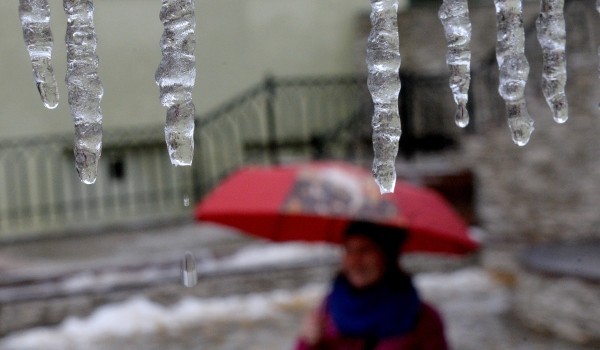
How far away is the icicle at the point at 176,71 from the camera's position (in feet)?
3.63

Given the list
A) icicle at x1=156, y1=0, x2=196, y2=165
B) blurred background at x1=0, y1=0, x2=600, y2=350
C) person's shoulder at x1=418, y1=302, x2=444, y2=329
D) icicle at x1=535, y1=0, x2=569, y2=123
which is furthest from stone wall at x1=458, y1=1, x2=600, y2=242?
icicle at x1=156, y1=0, x2=196, y2=165

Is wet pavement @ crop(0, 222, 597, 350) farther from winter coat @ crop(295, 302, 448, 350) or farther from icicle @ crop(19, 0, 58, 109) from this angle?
icicle @ crop(19, 0, 58, 109)

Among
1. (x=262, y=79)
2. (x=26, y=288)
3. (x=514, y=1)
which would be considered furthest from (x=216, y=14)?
(x=514, y=1)

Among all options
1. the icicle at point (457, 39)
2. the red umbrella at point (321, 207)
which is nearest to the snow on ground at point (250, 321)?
the red umbrella at point (321, 207)

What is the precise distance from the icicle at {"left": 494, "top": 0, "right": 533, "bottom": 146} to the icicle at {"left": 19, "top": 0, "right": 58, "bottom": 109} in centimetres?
73

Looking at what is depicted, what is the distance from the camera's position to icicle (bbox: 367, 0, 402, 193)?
3.73 ft

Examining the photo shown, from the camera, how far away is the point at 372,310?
2635 millimetres

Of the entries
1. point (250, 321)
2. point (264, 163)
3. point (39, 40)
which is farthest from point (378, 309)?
point (264, 163)

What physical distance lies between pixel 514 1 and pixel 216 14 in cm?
990

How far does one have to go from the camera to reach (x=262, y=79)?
11219mm

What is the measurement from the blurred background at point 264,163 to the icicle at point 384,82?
13.0 ft

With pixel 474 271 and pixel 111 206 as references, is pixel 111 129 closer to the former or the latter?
pixel 111 206

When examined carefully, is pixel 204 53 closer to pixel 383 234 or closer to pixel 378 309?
pixel 383 234

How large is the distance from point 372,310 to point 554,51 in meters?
1.54
